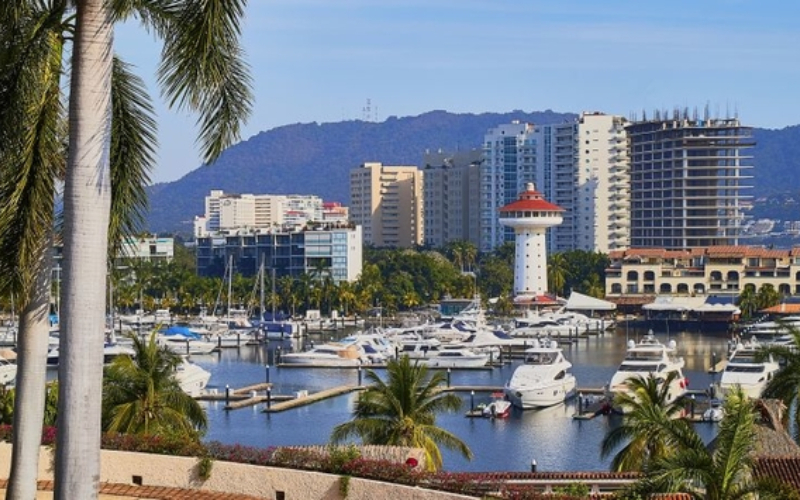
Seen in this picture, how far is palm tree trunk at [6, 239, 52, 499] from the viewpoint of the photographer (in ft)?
32.3

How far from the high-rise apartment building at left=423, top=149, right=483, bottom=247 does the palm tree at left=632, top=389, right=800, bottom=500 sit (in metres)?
149

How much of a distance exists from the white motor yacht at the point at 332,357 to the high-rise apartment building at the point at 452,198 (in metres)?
88.8

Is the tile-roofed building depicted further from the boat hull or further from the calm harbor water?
the boat hull

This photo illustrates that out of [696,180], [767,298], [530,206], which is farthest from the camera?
[696,180]

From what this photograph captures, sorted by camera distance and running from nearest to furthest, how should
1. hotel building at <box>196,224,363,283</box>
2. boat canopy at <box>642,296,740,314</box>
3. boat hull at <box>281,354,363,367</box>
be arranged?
1. boat hull at <box>281,354,363,367</box>
2. boat canopy at <box>642,296,740,314</box>
3. hotel building at <box>196,224,363,283</box>

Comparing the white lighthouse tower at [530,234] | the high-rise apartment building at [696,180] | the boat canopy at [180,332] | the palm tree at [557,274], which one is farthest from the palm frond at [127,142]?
the high-rise apartment building at [696,180]

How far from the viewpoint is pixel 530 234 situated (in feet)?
340

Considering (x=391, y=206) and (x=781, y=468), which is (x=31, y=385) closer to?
(x=781, y=468)

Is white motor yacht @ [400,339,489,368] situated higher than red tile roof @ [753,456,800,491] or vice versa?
red tile roof @ [753,456,800,491]

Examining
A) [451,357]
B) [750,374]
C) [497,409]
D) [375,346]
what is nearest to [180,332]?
[375,346]

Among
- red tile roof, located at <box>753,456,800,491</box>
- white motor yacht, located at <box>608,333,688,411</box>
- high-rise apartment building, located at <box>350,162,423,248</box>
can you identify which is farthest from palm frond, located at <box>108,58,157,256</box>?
high-rise apartment building, located at <box>350,162,423,248</box>

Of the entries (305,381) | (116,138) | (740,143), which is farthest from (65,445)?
(740,143)

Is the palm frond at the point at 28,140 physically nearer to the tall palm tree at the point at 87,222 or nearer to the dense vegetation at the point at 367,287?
the tall palm tree at the point at 87,222

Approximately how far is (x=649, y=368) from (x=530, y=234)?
48.7m
